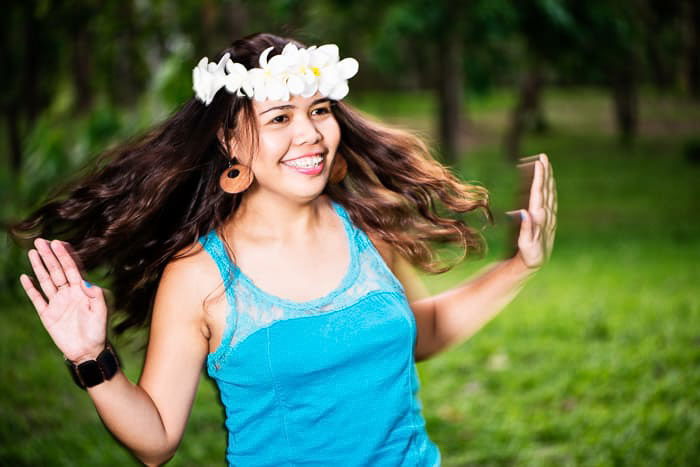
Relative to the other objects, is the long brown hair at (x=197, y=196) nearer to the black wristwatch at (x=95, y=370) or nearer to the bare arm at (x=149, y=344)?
the bare arm at (x=149, y=344)

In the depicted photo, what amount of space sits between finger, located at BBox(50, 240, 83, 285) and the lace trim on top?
316mm

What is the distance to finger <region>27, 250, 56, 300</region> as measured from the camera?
182 cm

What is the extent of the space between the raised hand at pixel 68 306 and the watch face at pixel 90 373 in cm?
1

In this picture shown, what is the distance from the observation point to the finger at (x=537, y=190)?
215cm

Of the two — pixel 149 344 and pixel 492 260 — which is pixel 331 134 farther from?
pixel 492 260

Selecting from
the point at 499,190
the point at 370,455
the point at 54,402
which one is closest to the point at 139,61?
the point at 54,402

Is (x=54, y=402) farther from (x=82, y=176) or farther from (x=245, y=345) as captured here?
(x=245, y=345)

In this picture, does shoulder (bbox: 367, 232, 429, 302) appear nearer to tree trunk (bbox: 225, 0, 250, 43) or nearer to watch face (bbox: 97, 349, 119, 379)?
watch face (bbox: 97, 349, 119, 379)

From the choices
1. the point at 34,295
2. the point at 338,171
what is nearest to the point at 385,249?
the point at 338,171

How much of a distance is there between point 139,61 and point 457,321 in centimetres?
644

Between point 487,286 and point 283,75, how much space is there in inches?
31.2

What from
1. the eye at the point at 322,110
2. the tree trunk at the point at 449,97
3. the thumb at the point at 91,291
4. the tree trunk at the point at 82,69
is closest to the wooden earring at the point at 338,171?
the eye at the point at 322,110

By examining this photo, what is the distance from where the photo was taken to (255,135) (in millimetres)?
2020

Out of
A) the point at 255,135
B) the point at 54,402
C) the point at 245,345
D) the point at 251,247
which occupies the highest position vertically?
the point at 255,135
